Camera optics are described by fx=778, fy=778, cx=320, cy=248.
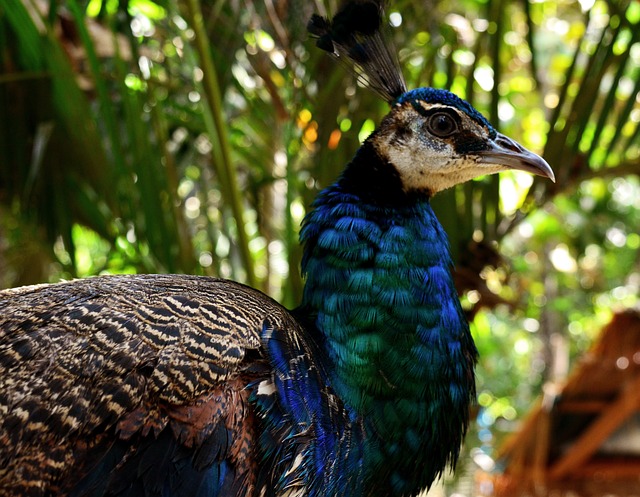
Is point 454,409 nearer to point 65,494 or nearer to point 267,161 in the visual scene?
point 65,494

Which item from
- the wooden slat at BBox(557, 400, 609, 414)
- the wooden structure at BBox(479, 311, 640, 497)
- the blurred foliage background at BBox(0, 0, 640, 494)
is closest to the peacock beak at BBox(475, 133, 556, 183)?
the blurred foliage background at BBox(0, 0, 640, 494)

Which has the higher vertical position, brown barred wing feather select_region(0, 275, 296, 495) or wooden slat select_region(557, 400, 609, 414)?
brown barred wing feather select_region(0, 275, 296, 495)

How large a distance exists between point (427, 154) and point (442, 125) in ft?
0.22

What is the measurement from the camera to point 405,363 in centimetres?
129

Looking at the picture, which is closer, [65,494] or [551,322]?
[65,494]

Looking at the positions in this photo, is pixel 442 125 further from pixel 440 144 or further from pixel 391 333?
pixel 391 333

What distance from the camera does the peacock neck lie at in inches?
49.8

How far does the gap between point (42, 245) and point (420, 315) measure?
1446 millimetres

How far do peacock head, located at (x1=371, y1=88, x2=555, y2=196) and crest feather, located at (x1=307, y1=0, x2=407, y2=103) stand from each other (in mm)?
79

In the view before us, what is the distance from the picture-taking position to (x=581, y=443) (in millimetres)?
3830

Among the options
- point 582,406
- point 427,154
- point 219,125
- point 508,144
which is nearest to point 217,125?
point 219,125

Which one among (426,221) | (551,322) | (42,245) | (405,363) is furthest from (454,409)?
(551,322)

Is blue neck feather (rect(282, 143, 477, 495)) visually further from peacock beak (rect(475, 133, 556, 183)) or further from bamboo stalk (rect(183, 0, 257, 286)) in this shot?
bamboo stalk (rect(183, 0, 257, 286))

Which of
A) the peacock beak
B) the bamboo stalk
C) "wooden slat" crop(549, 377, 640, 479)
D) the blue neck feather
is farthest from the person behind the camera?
"wooden slat" crop(549, 377, 640, 479)
